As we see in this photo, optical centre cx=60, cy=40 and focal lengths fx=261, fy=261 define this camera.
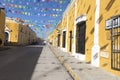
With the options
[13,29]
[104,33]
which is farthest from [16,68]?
[13,29]

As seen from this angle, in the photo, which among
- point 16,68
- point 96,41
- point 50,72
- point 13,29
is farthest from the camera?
point 13,29

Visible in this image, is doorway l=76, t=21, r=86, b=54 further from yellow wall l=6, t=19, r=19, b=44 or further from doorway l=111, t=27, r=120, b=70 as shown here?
yellow wall l=6, t=19, r=19, b=44

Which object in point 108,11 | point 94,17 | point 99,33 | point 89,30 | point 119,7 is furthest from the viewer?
point 89,30

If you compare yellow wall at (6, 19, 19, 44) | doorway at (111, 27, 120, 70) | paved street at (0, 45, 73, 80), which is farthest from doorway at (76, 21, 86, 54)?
yellow wall at (6, 19, 19, 44)

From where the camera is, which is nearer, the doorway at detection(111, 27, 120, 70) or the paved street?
the doorway at detection(111, 27, 120, 70)

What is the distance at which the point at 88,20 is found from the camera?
1528 cm

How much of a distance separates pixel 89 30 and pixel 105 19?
3.76 metres

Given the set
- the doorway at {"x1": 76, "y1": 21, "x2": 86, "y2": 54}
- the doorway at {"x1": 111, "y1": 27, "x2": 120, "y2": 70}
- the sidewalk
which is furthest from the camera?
the doorway at {"x1": 76, "y1": 21, "x2": 86, "y2": 54}

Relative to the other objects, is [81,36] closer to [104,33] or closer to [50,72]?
[104,33]

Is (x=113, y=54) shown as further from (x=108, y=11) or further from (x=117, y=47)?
(x=108, y=11)

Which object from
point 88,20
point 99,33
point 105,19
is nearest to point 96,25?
point 99,33

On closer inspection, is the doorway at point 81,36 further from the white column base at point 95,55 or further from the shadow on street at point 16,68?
the white column base at point 95,55

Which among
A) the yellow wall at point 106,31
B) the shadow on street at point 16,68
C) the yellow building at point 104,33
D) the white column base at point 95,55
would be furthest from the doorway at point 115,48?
the shadow on street at point 16,68

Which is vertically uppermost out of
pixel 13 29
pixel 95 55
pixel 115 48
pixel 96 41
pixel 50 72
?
pixel 13 29
